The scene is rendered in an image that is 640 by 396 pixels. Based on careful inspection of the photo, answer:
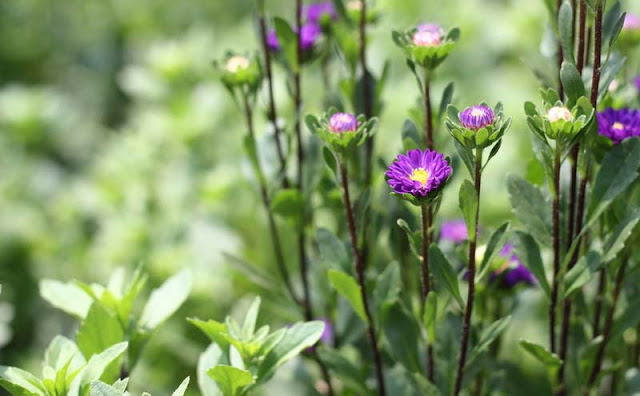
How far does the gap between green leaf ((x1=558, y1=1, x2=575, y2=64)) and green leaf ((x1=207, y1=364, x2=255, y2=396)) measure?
14.2 inches

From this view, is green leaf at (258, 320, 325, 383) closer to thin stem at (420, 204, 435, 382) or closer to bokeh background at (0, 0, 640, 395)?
thin stem at (420, 204, 435, 382)

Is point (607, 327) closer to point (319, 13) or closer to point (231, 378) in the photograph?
point (231, 378)

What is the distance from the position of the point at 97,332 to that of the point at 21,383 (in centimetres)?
8

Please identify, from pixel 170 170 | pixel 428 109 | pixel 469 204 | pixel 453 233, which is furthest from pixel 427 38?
pixel 170 170

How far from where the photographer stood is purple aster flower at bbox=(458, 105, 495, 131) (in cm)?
57

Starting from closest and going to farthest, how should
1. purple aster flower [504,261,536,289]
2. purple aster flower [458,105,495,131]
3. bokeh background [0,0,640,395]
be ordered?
purple aster flower [458,105,495,131], purple aster flower [504,261,536,289], bokeh background [0,0,640,395]

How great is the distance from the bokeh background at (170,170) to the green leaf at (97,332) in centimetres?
29

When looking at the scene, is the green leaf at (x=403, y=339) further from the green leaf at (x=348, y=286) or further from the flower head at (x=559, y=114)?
the flower head at (x=559, y=114)

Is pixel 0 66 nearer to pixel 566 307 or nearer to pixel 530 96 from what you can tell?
pixel 530 96

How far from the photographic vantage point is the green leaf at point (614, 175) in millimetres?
652

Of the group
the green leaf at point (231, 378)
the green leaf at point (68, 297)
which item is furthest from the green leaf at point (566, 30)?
the green leaf at point (68, 297)

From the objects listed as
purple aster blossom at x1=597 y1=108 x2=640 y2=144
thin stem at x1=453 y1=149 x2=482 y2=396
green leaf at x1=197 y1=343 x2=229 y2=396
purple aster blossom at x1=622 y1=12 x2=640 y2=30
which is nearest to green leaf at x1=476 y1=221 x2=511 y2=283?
thin stem at x1=453 y1=149 x2=482 y2=396

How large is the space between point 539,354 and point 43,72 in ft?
5.77

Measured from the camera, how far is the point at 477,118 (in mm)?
570
